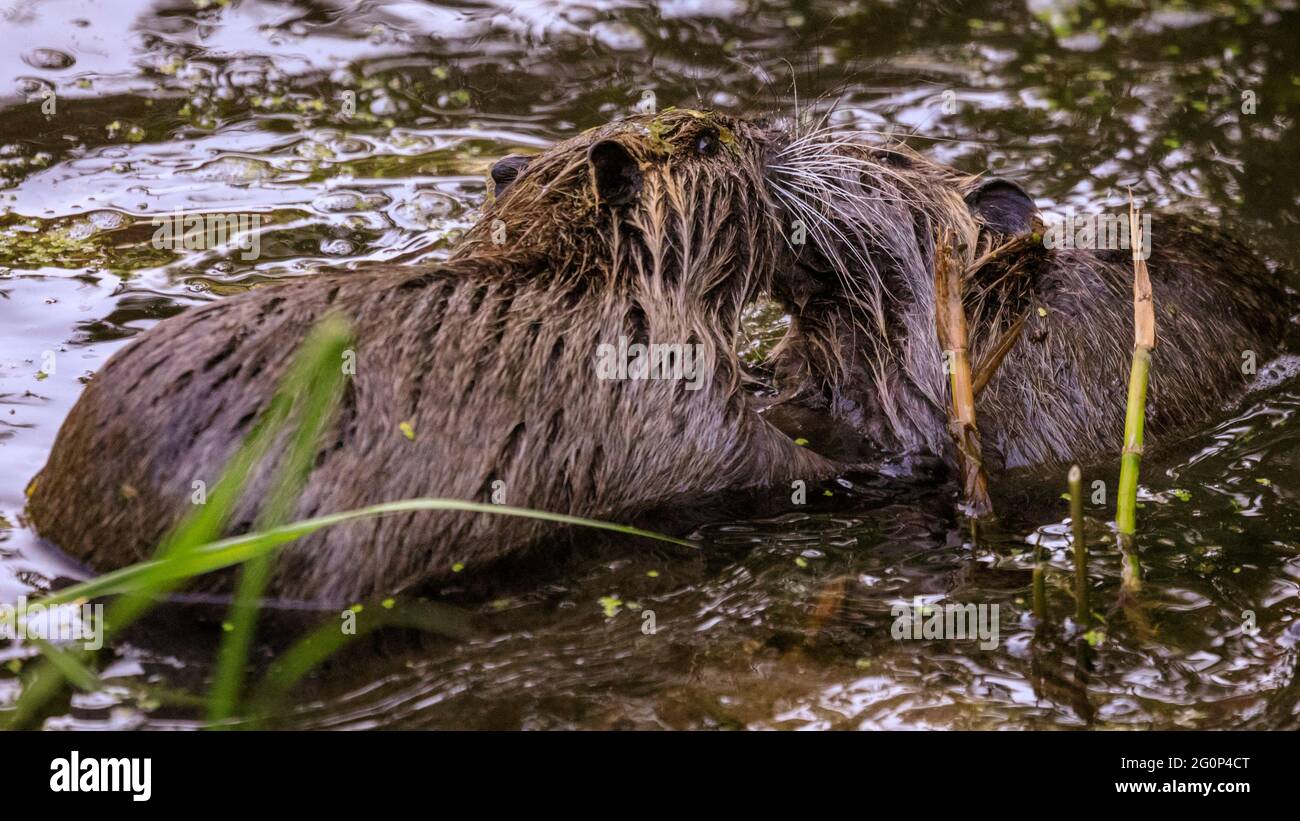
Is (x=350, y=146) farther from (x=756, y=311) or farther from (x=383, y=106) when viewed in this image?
(x=756, y=311)

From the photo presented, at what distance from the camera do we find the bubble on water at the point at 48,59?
19.8 ft

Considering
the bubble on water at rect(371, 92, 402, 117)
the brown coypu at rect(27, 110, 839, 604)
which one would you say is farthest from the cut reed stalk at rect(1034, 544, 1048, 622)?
the bubble on water at rect(371, 92, 402, 117)

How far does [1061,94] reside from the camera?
249 inches

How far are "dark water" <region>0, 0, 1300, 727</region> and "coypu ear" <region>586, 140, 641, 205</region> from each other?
889mm

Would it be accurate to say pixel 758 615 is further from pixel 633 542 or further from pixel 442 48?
pixel 442 48

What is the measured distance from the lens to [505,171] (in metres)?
4.14

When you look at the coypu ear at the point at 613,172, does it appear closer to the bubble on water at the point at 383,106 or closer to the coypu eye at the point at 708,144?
the coypu eye at the point at 708,144

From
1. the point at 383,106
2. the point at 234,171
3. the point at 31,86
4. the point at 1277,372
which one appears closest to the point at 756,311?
the point at 1277,372

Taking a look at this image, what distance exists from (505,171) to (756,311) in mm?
1314

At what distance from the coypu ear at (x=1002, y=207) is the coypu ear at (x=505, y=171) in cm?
136

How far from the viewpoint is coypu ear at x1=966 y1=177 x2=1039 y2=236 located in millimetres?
4246

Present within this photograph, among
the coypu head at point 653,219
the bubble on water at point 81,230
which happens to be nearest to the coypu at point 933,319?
the coypu head at point 653,219

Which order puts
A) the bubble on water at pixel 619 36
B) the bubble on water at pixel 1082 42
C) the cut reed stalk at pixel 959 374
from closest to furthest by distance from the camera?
the cut reed stalk at pixel 959 374 → the bubble on water at pixel 619 36 → the bubble on water at pixel 1082 42
